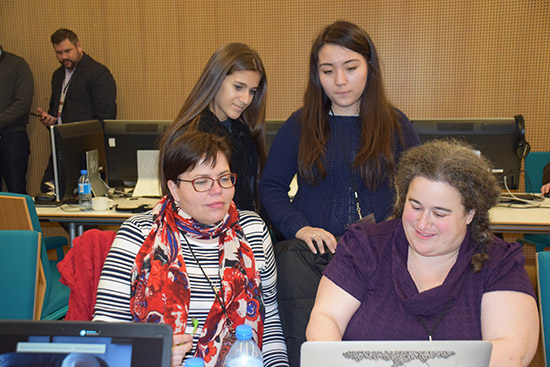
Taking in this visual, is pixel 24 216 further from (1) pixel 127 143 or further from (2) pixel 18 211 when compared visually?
(1) pixel 127 143

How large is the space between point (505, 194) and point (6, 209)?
2.86 metres

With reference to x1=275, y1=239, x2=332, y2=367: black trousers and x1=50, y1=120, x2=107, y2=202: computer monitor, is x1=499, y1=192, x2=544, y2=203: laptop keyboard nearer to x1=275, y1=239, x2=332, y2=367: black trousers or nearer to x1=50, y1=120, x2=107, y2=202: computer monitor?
x1=275, y1=239, x2=332, y2=367: black trousers

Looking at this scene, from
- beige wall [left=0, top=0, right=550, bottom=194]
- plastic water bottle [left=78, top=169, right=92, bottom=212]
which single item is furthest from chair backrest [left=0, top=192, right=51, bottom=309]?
beige wall [left=0, top=0, right=550, bottom=194]

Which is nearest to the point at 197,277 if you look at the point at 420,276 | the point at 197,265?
the point at 197,265

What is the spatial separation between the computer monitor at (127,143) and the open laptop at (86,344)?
7.97 feet

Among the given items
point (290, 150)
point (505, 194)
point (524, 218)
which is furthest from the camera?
point (505, 194)

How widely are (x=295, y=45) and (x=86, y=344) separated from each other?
4837mm

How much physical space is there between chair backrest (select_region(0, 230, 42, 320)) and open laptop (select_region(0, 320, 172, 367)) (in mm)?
1044

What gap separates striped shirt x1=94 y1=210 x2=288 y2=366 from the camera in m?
1.58

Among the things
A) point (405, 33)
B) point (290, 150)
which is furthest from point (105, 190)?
point (405, 33)

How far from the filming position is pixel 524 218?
9.77ft

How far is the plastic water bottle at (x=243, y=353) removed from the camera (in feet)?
3.78

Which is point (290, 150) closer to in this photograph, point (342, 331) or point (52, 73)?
point (342, 331)

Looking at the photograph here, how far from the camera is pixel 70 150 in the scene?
3.21m
